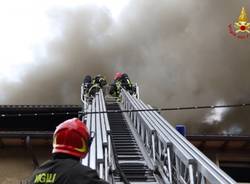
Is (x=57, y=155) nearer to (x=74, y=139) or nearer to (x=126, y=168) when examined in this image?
(x=74, y=139)

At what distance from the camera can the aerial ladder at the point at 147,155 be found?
15.8ft

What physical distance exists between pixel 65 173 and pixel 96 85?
404 inches

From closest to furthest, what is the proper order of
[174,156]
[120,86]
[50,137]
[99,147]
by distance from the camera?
[99,147], [174,156], [50,137], [120,86]

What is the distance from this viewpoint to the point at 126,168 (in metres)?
6.28

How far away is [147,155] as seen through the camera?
6.98 metres

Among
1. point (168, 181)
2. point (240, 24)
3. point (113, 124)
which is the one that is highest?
point (240, 24)

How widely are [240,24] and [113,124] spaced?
16.6 ft

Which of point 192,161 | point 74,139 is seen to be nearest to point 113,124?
point 192,161

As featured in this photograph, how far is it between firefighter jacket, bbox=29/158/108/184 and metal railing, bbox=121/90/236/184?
1762mm

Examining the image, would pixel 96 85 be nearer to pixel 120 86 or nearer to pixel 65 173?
pixel 120 86

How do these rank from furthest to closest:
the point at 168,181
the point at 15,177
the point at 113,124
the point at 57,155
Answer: the point at 15,177, the point at 113,124, the point at 168,181, the point at 57,155

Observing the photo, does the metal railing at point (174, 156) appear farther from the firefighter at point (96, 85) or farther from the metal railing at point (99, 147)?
the firefighter at point (96, 85)

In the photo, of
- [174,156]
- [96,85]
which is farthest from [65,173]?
[96,85]

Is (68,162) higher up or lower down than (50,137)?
lower down
